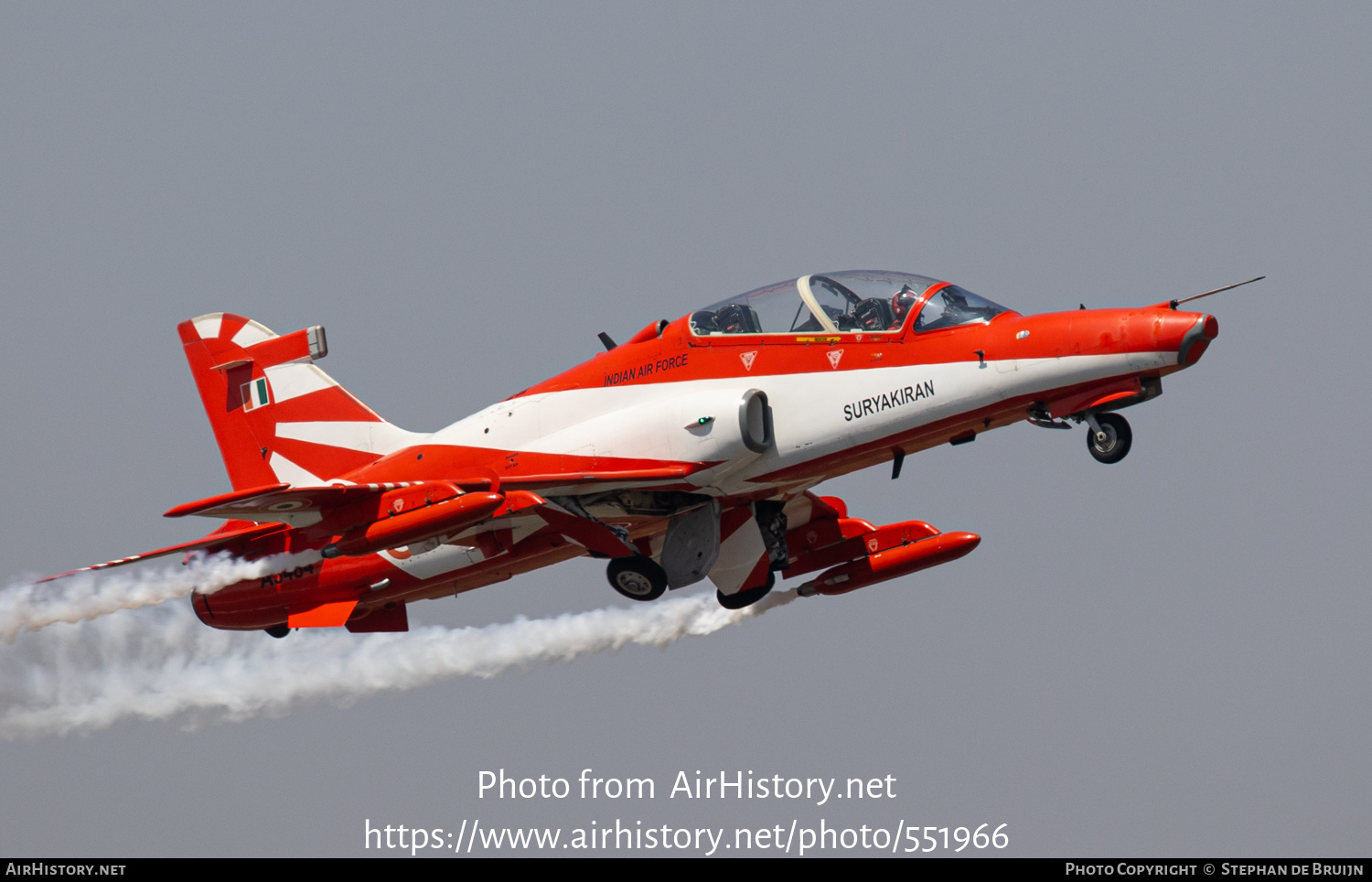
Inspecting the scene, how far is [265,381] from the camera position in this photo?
2408 cm

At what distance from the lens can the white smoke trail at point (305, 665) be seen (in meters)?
24.2

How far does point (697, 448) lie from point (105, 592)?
7.66 meters

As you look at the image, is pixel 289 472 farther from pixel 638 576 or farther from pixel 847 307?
pixel 847 307

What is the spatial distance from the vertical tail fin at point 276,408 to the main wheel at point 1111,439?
8.93 metres

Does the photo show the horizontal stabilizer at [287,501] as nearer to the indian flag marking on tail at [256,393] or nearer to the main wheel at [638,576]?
the main wheel at [638,576]

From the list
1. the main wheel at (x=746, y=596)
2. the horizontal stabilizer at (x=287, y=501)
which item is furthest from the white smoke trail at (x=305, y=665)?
the horizontal stabilizer at (x=287, y=501)

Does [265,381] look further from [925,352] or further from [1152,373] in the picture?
[1152,373]

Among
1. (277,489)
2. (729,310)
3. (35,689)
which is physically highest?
(729,310)

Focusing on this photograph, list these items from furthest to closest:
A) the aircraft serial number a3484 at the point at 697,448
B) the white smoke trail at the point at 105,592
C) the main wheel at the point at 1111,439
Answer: the white smoke trail at the point at 105,592 < the aircraft serial number a3484 at the point at 697,448 < the main wheel at the point at 1111,439

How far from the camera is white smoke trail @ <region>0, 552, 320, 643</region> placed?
854 inches

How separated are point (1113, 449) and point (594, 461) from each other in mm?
5780

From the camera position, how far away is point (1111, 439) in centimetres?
1855

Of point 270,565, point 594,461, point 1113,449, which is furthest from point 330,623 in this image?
point 1113,449

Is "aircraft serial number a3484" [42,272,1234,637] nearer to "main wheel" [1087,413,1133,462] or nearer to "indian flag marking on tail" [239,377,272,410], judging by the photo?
"main wheel" [1087,413,1133,462]
